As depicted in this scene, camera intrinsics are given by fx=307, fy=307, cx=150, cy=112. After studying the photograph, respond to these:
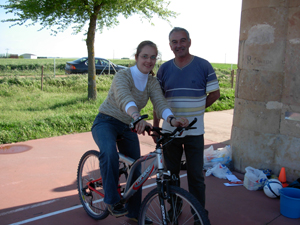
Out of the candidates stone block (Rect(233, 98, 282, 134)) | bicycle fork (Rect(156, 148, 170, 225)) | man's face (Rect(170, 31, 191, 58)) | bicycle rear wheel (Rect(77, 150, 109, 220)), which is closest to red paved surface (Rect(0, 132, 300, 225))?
bicycle rear wheel (Rect(77, 150, 109, 220))

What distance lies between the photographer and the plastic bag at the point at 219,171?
483 centimetres

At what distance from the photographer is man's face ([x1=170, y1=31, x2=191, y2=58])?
3.10 metres

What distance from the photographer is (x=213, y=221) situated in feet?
11.5

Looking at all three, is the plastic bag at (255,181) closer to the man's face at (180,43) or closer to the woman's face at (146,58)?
the man's face at (180,43)

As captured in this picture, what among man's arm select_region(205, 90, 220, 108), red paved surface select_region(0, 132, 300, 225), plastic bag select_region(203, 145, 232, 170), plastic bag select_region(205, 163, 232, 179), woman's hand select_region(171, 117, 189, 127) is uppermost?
man's arm select_region(205, 90, 220, 108)

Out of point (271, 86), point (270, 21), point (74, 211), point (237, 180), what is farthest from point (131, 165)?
point (270, 21)

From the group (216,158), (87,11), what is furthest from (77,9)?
(216,158)

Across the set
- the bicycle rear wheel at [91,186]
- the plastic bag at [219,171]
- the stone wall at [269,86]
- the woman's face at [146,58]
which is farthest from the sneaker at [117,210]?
the stone wall at [269,86]

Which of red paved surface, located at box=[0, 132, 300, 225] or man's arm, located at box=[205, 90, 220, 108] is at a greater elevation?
man's arm, located at box=[205, 90, 220, 108]

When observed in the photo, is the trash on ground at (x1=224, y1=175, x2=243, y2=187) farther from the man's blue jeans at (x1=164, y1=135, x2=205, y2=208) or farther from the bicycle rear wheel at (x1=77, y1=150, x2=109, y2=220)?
the bicycle rear wheel at (x1=77, y1=150, x2=109, y2=220)

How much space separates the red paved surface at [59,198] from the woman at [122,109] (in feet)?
2.75

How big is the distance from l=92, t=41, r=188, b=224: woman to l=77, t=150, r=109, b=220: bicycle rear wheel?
→ 0.45 metres

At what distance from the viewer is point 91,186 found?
351 centimetres

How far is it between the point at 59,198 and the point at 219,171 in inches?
96.2
